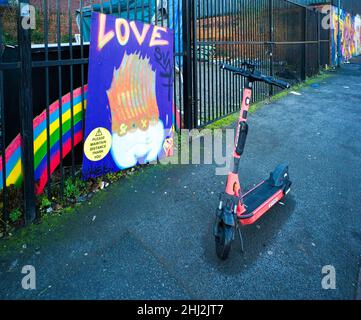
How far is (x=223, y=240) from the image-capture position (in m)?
2.61

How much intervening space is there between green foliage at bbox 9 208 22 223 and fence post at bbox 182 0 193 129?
3.17m

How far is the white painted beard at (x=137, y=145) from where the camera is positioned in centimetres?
405

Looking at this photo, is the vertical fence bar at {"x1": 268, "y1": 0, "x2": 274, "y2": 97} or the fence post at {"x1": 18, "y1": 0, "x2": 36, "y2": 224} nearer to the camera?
the fence post at {"x1": 18, "y1": 0, "x2": 36, "y2": 224}

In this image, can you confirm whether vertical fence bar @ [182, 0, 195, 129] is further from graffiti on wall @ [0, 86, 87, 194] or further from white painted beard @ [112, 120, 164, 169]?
graffiti on wall @ [0, 86, 87, 194]

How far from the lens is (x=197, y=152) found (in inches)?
197

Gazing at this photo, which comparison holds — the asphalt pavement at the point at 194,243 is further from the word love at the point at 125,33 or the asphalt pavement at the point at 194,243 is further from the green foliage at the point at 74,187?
the word love at the point at 125,33

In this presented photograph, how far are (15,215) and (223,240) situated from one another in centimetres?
195

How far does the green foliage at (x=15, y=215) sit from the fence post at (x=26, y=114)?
88 mm

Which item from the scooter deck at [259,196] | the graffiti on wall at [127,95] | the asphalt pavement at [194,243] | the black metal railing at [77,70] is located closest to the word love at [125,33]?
the graffiti on wall at [127,95]

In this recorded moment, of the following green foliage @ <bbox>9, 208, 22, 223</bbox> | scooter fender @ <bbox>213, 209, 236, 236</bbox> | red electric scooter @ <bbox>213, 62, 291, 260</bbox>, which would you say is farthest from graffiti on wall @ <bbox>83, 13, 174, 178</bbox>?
scooter fender @ <bbox>213, 209, 236, 236</bbox>

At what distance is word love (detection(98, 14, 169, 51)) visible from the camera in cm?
361

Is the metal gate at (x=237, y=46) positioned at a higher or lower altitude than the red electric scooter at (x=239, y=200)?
higher

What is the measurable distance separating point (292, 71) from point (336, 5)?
12090 mm

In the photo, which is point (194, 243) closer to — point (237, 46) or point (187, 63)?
point (187, 63)
